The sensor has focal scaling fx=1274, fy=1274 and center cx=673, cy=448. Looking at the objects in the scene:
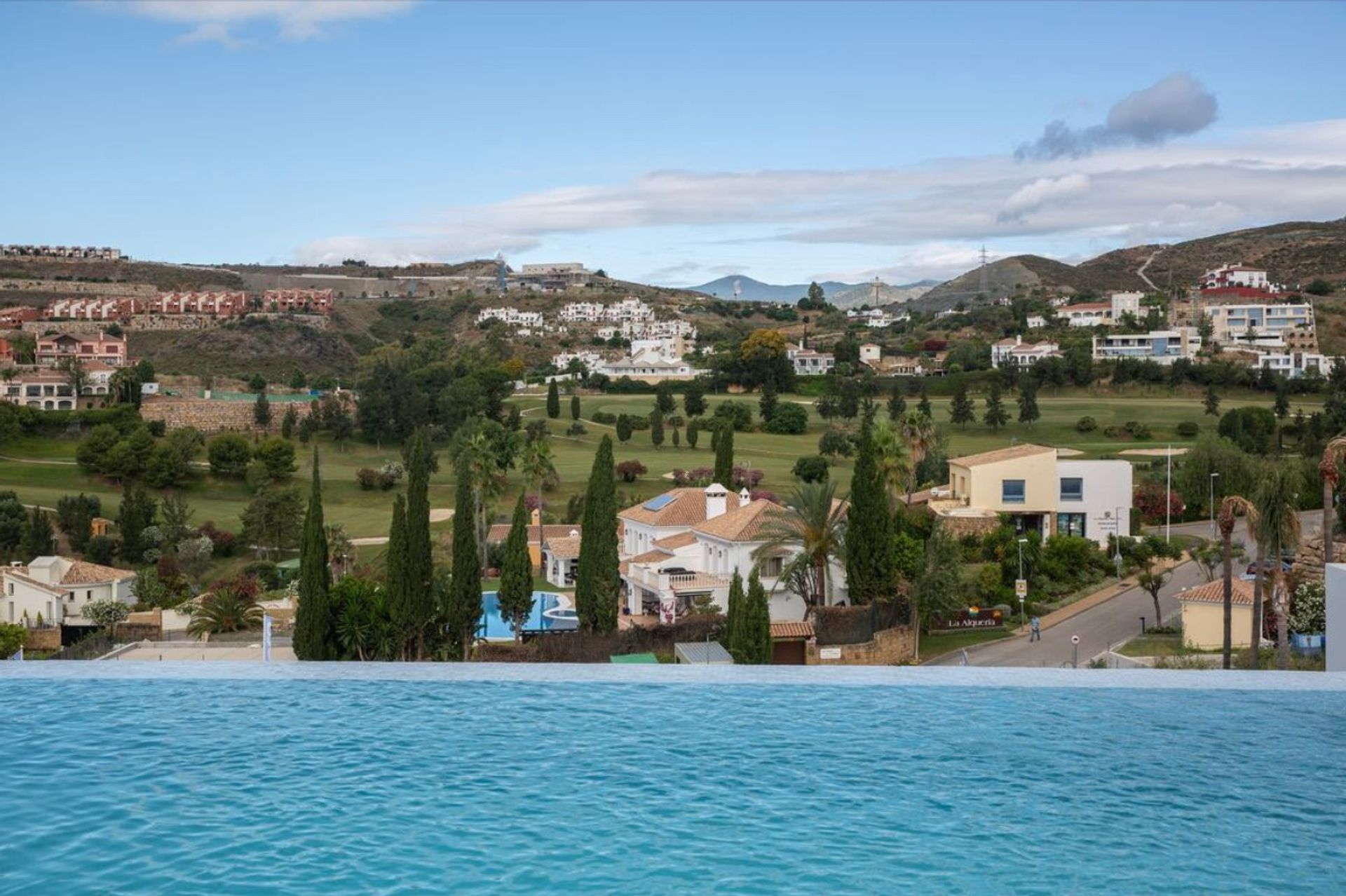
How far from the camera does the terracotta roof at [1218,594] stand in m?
22.0

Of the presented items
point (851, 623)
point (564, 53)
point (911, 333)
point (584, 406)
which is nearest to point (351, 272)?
→ point (911, 333)

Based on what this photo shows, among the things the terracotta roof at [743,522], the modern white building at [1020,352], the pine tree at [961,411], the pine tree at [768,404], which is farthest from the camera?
the modern white building at [1020,352]

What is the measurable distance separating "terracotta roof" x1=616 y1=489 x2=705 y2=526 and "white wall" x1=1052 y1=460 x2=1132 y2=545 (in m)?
10.5

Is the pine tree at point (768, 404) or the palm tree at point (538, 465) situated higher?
the pine tree at point (768, 404)

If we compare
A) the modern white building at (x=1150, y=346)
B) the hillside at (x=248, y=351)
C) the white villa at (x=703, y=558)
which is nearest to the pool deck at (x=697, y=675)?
the white villa at (x=703, y=558)

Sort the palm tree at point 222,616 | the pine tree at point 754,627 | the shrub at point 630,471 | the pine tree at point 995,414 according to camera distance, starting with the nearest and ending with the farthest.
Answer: the pine tree at point 754,627, the palm tree at point 222,616, the shrub at point 630,471, the pine tree at point 995,414

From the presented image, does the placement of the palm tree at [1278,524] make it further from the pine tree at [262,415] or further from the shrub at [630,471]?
the pine tree at [262,415]

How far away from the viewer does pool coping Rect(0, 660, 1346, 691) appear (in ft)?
36.0

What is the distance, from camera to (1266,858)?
26.0 ft

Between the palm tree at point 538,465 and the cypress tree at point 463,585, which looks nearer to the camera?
the cypress tree at point 463,585

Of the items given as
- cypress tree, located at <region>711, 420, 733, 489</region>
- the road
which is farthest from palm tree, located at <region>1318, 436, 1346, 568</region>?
cypress tree, located at <region>711, 420, 733, 489</region>

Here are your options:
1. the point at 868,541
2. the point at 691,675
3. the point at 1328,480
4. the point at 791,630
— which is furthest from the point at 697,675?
the point at 868,541

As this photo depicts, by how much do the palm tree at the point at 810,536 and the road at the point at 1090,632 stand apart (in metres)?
3.39

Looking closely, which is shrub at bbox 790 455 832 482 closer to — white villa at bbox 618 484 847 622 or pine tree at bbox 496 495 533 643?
white villa at bbox 618 484 847 622
